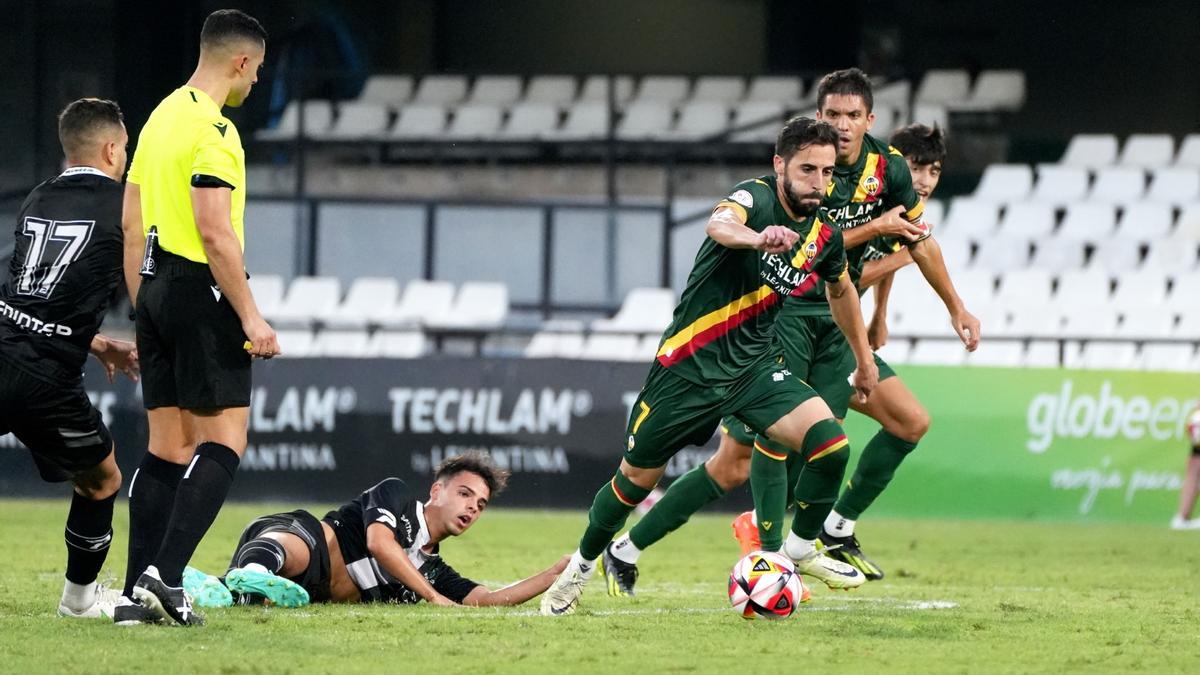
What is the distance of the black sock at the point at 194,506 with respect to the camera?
20.6 ft

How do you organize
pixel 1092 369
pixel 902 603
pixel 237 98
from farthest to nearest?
pixel 1092 369 → pixel 902 603 → pixel 237 98

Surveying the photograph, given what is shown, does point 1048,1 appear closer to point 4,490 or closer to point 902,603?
point 4,490

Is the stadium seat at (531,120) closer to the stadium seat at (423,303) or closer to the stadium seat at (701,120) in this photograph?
the stadium seat at (701,120)

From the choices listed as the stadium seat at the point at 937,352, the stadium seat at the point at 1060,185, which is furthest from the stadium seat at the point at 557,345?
the stadium seat at the point at 1060,185

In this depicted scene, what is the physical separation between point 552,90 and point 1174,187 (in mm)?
8188

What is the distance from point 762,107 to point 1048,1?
5478 millimetres

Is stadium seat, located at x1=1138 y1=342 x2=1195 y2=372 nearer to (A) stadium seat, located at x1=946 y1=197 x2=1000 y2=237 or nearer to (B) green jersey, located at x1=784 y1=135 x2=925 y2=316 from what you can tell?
(A) stadium seat, located at x1=946 y1=197 x2=1000 y2=237

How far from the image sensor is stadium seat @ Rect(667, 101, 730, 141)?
21766 mm

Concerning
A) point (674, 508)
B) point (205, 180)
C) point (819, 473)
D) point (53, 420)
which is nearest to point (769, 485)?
point (674, 508)

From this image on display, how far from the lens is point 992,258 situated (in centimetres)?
1964

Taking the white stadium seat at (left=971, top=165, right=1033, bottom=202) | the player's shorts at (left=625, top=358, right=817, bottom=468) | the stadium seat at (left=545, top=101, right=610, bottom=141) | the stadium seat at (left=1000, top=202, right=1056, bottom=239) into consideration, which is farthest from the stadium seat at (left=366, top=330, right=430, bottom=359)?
the player's shorts at (left=625, top=358, right=817, bottom=468)

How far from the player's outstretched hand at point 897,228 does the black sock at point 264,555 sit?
9.95 ft

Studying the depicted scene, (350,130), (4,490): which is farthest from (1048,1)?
(4,490)

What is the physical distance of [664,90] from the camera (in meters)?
23.6
